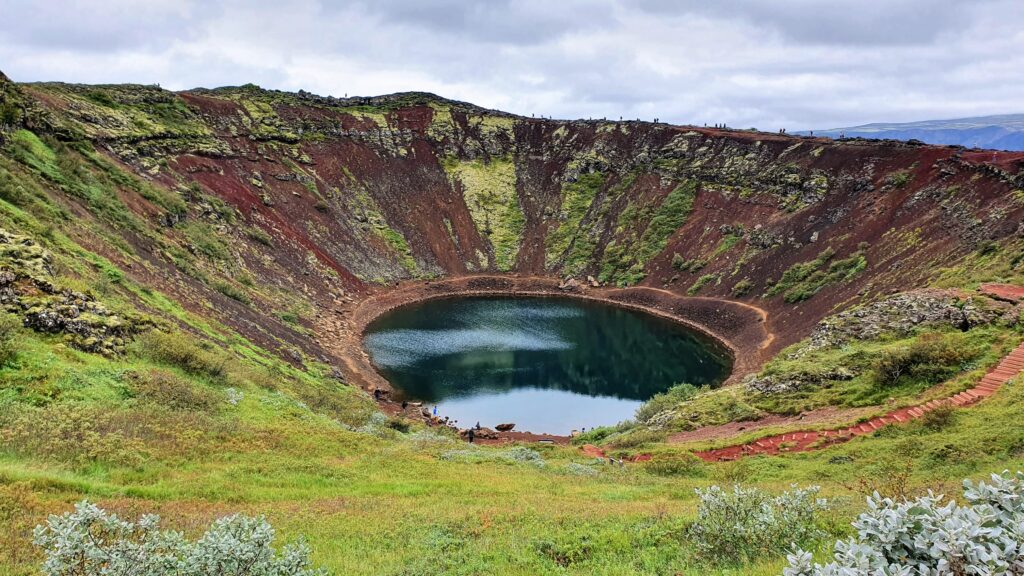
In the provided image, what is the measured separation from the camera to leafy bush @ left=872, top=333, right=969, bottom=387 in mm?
23922

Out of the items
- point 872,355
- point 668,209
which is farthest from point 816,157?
point 872,355

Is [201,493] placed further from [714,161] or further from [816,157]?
[714,161]

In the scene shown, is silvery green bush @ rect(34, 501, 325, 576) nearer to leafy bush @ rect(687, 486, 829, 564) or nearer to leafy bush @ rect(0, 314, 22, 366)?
leafy bush @ rect(687, 486, 829, 564)

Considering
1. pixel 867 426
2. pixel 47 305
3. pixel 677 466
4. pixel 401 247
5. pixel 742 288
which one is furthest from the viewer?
pixel 401 247

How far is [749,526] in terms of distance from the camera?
27.0ft

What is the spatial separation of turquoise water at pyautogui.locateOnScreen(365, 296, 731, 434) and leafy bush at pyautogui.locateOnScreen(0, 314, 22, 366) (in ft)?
85.9

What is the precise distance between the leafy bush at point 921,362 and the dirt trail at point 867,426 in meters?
1.65

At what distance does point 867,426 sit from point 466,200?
7080 centimetres

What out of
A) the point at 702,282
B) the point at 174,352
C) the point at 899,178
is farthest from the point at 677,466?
the point at 899,178

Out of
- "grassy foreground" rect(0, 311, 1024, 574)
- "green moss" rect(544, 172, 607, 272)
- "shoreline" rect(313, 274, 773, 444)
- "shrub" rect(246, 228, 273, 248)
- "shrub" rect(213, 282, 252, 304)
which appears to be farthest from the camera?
"green moss" rect(544, 172, 607, 272)

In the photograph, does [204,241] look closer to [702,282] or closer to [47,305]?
[47,305]

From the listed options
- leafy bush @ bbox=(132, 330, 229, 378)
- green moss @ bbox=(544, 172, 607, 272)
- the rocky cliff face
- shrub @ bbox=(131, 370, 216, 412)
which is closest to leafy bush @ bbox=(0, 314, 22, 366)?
shrub @ bbox=(131, 370, 216, 412)

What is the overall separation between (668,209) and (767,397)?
50.6m

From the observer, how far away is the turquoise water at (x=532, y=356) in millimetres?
43713
